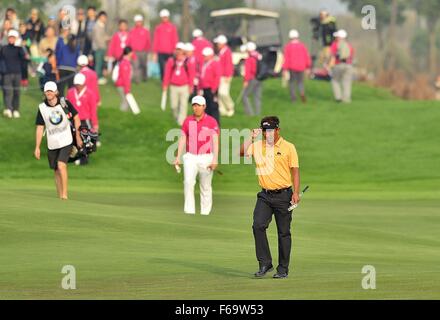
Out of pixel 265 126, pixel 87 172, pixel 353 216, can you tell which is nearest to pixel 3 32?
pixel 87 172

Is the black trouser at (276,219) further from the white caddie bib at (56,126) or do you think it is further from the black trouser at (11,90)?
the black trouser at (11,90)

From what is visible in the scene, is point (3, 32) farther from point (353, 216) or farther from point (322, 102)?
point (353, 216)

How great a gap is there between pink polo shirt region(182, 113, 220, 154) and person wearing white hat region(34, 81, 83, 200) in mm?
1897

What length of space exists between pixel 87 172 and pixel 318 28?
→ 47.9 ft

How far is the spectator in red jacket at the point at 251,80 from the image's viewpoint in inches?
1689

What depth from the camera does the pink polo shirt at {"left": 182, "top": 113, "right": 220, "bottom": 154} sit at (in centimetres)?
2461

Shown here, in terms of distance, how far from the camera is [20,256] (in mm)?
18703

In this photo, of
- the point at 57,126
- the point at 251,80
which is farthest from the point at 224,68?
the point at 57,126

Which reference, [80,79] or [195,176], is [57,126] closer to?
[195,176]

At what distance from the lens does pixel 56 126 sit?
25219mm

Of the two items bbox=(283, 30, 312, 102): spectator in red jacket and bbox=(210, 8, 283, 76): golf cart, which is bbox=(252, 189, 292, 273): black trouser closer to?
bbox=(283, 30, 312, 102): spectator in red jacket

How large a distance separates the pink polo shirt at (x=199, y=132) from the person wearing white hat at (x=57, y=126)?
6.22 feet

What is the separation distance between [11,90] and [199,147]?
1534cm

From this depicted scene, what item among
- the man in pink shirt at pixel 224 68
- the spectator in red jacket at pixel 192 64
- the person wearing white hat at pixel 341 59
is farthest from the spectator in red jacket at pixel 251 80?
the spectator in red jacket at pixel 192 64
